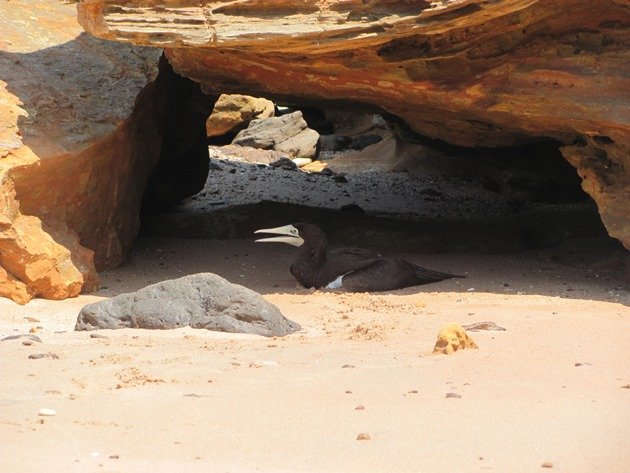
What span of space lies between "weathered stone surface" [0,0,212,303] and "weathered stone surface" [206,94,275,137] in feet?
25.4

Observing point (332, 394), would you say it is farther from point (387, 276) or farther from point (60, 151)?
point (60, 151)

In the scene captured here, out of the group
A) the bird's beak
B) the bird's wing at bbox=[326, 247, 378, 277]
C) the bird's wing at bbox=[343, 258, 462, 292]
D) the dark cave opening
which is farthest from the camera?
the dark cave opening

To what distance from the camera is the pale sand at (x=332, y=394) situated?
387cm

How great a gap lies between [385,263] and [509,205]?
210 inches

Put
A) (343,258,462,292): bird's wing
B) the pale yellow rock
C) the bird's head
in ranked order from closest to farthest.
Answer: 1. the pale yellow rock
2. (343,258,462,292): bird's wing
3. the bird's head

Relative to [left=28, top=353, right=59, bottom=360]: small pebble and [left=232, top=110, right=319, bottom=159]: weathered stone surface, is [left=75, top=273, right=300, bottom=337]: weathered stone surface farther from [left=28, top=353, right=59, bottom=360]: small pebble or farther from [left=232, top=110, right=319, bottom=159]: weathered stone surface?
[left=232, top=110, right=319, bottom=159]: weathered stone surface

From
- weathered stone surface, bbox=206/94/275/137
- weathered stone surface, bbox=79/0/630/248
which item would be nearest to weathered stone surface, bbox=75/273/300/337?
weathered stone surface, bbox=79/0/630/248

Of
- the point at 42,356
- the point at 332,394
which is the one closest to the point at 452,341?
the point at 332,394

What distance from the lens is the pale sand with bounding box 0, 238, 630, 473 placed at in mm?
3869

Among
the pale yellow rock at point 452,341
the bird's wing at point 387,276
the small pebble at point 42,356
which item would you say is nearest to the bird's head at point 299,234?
the bird's wing at point 387,276

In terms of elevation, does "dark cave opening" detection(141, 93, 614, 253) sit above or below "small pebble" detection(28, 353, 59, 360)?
below

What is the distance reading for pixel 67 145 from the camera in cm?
817

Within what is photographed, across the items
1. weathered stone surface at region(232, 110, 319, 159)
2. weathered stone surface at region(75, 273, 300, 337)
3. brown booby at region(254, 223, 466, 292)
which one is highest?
weathered stone surface at region(75, 273, 300, 337)

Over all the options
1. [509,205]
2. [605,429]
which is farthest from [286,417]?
[509,205]
